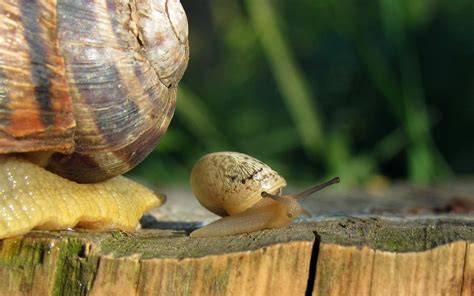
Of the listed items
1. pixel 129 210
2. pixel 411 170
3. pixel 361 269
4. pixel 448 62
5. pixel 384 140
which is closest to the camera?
pixel 361 269

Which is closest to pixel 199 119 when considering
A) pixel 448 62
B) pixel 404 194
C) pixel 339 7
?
pixel 339 7

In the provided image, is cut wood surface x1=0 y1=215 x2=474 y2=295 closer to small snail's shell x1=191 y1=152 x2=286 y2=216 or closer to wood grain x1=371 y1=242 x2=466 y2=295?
wood grain x1=371 y1=242 x2=466 y2=295

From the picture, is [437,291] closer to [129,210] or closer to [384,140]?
[129,210]

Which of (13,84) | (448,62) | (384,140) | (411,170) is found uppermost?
(448,62)

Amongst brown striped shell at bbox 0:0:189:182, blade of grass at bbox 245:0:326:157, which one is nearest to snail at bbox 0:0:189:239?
brown striped shell at bbox 0:0:189:182

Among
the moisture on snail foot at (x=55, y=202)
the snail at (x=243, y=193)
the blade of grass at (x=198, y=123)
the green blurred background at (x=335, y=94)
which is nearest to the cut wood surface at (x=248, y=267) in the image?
the moisture on snail foot at (x=55, y=202)
